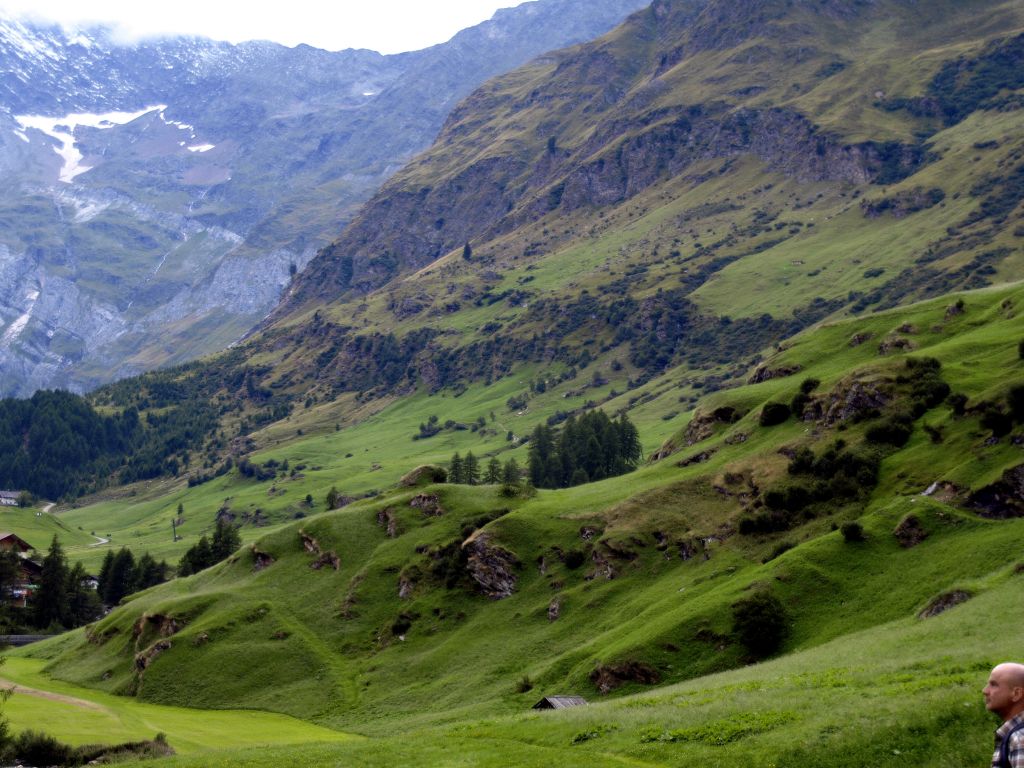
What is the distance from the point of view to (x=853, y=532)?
84.3 metres

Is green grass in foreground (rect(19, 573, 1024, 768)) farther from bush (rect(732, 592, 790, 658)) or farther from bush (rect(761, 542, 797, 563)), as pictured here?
bush (rect(761, 542, 797, 563))

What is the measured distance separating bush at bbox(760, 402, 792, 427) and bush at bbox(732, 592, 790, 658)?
1764 inches

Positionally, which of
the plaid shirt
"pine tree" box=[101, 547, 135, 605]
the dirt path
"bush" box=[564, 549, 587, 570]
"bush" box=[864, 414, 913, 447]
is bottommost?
"pine tree" box=[101, 547, 135, 605]

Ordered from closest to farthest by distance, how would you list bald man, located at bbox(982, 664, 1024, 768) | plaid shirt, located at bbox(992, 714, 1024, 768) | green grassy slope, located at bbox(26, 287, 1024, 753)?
plaid shirt, located at bbox(992, 714, 1024, 768)
bald man, located at bbox(982, 664, 1024, 768)
green grassy slope, located at bbox(26, 287, 1024, 753)

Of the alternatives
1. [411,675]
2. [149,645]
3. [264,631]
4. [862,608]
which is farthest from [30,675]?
[862,608]

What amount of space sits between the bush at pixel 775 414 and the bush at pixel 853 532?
36454 millimetres

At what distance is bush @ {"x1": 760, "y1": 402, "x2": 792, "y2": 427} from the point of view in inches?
4742

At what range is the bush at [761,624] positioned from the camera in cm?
7644

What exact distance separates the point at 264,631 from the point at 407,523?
82.6 ft

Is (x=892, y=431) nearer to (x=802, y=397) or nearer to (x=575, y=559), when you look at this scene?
(x=802, y=397)

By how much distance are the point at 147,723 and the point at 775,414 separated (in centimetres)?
8141

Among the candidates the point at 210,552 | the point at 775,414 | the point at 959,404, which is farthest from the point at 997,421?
the point at 210,552

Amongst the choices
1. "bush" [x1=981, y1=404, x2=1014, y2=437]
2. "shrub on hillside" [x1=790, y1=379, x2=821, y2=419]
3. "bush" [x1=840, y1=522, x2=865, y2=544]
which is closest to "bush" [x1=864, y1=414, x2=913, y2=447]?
"bush" [x1=981, y1=404, x2=1014, y2=437]

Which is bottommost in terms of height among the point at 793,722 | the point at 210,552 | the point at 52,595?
the point at 210,552
